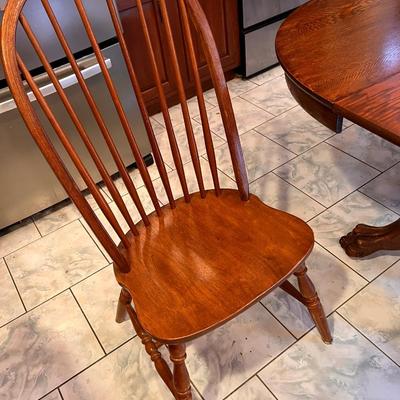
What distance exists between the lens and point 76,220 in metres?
1.84

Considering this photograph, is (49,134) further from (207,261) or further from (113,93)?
(207,261)

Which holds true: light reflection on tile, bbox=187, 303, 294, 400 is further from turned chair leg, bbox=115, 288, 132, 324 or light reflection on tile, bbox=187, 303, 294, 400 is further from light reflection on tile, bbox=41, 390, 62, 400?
light reflection on tile, bbox=41, 390, 62, 400

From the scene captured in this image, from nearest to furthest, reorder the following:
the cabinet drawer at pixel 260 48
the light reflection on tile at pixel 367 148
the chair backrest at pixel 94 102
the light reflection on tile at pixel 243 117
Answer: the chair backrest at pixel 94 102 → the light reflection on tile at pixel 367 148 → the light reflection on tile at pixel 243 117 → the cabinet drawer at pixel 260 48

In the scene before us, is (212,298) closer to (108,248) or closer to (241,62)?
(108,248)

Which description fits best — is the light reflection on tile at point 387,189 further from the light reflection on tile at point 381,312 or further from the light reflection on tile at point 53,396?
the light reflection on tile at point 53,396

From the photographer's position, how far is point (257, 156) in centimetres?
203

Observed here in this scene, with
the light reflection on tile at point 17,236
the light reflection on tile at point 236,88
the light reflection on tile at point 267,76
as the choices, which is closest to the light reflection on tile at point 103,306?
the light reflection on tile at point 17,236

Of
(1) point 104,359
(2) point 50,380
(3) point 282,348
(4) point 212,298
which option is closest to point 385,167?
(3) point 282,348

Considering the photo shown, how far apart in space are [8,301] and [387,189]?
5.06 ft

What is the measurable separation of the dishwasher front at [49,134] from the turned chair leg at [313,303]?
105 cm

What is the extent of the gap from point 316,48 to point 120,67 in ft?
2.99

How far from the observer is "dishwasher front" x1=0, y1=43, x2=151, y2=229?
5.10 ft

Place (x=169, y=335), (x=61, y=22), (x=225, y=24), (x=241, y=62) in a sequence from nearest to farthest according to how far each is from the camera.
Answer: (x=169, y=335) → (x=61, y=22) → (x=225, y=24) → (x=241, y=62)

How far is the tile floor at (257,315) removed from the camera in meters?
1.23
